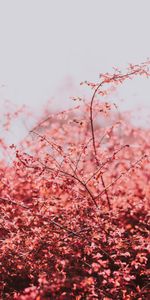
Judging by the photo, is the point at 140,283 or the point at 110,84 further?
the point at 140,283

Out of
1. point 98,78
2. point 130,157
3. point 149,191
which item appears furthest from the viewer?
point 130,157

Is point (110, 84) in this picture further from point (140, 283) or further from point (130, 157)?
point (130, 157)

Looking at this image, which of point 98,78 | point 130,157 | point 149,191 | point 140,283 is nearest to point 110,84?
point 98,78

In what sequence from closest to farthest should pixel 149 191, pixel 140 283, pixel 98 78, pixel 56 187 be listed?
pixel 98 78, pixel 56 187, pixel 140 283, pixel 149 191

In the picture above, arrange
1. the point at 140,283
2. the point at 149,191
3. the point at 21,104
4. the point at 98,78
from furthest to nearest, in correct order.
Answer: the point at 21,104 < the point at 149,191 < the point at 140,283 < the point at 98,78

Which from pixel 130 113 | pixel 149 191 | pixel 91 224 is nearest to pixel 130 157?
pixel 130 113

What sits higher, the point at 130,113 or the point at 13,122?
the point at 130,113

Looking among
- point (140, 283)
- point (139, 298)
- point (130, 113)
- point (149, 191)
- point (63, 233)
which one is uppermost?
point (130, 113)

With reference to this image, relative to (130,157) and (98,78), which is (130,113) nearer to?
(130,157)

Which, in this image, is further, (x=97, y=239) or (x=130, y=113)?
(x=130, y=113)
